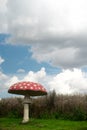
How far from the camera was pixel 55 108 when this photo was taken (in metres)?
25.2

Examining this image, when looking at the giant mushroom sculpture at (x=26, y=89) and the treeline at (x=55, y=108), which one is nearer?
the giant mushroom sculpture at (x=26, y=89)

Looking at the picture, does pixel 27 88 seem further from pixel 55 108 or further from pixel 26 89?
pixel 55 108

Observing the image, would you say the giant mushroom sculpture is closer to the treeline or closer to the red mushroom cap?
the red mushroom cap

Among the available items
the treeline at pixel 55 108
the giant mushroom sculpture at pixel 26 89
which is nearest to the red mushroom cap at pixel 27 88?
the giant mushroom sculpture at pixel 26 89

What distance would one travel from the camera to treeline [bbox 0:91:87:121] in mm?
24116

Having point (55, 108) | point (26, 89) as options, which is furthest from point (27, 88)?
point (55, 108)

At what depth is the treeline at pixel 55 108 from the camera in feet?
79.1

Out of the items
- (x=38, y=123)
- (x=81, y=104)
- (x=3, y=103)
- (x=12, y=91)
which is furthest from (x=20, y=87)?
(x=3, y=103)

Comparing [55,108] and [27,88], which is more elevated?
[27,88]

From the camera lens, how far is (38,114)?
25344 millimetres

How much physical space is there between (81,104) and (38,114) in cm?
299

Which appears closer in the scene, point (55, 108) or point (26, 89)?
point (26, 89)

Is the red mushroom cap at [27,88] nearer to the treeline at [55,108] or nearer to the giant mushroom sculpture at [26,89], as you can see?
the giant mushroom sculpture at [26,89]

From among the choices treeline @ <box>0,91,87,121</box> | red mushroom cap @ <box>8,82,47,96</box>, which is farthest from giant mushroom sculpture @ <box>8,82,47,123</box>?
treeline @ <box>0,91,87,121</box>
